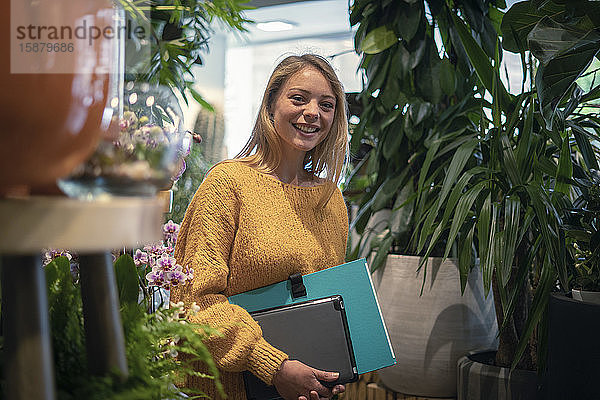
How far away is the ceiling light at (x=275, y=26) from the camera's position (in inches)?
201

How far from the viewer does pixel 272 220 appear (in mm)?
1288

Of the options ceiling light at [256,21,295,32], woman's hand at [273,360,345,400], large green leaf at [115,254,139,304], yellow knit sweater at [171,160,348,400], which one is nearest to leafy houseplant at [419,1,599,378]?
yellow knit sweater at [171,160,348,400]

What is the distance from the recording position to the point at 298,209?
1361 millimetres

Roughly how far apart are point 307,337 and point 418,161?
1.49 metres

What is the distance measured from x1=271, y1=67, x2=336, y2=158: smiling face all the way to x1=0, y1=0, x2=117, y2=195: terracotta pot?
98cm

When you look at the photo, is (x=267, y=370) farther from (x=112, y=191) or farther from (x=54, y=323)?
(x=112, y=191)

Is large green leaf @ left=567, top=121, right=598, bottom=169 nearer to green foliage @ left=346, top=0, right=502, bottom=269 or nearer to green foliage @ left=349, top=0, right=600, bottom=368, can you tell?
green foliage @ left=349, top=0, right=600, bottom=368

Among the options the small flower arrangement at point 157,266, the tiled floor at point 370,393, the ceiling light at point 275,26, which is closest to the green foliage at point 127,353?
the small flower arrangement at point 157,266

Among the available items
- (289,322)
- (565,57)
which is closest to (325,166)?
(289,322)

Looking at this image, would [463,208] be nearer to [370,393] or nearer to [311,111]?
[311,111]

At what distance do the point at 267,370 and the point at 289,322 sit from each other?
112 millimetres

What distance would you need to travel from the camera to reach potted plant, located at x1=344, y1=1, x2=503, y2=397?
2.38 metres

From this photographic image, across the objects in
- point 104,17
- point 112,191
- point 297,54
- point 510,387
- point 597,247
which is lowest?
point 510,387

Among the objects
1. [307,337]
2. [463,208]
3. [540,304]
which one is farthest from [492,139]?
[307,337]
